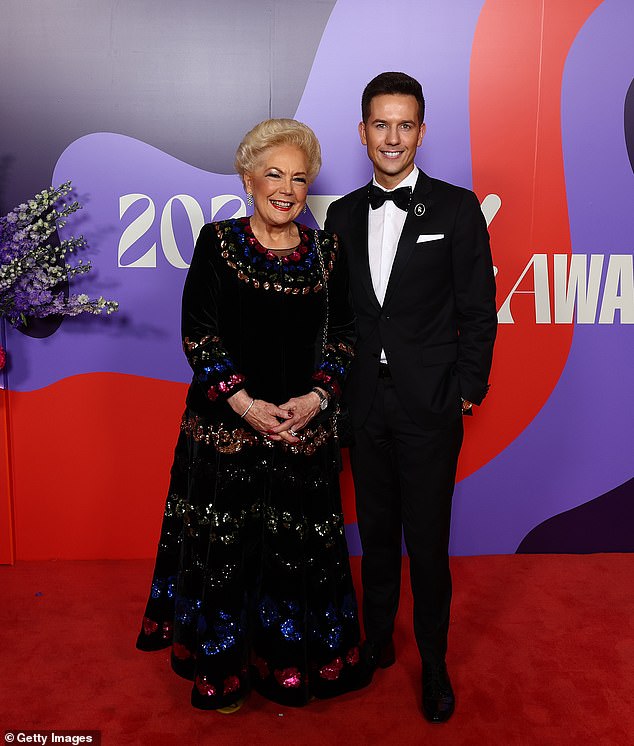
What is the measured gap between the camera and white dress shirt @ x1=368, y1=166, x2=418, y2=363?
90.0 inches

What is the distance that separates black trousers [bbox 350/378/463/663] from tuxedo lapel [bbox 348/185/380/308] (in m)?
0.30

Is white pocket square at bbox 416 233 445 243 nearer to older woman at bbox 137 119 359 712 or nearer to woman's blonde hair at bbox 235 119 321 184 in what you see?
older woman at bbox 137 119 359 712

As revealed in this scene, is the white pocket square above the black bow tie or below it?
below

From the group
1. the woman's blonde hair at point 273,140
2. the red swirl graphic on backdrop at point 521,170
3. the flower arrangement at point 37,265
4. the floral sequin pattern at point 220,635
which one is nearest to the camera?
the woman's blonde hair at point 273,140

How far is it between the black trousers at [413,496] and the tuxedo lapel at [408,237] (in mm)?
321

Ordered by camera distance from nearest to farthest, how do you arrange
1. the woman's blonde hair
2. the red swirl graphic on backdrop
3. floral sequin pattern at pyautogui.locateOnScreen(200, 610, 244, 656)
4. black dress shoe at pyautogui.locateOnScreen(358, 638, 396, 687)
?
1. the woman's blonde hair
2. floral sequin pattern at pyautogui.locateOnScreen(200, 610, 244, 656)
3. black dress shoe at pyautogui.locateOnScreen(358, 638, 396, 687)
4. the red swirl graphic on backdrop

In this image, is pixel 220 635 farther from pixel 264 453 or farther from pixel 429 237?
pixel 429 237

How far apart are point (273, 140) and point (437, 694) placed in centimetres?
177

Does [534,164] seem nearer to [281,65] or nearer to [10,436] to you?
[281,65]

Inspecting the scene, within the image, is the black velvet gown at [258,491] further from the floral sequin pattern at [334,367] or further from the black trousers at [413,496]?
the black trousers at [413,496]

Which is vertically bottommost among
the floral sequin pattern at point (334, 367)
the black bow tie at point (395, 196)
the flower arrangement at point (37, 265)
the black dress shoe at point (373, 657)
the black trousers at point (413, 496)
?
the black dress shoe at point (373, 657)
